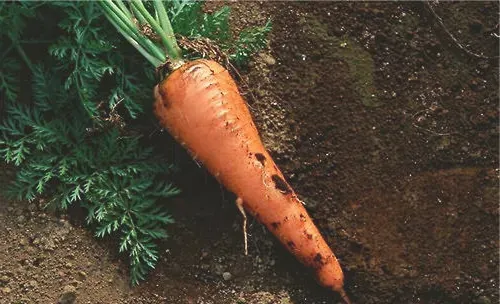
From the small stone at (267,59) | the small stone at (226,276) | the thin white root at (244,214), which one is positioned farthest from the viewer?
the small stone at (267,59)

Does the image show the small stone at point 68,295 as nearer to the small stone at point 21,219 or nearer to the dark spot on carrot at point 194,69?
the small stone at point 21,219

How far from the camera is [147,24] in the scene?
2471 mm

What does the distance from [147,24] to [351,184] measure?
883 millimetres

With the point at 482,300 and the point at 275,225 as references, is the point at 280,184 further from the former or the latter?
the point at 482,300

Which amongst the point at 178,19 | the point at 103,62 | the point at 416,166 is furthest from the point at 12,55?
the point at 416,166

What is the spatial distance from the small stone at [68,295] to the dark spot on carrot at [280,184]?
77 cm

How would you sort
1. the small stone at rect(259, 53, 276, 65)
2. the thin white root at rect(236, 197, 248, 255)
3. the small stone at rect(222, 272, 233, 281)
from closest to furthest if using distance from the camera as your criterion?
the thin white root at rect(236, 197, 248, 255), the small stone at rect(222, 272, 233, 281), the small stone at rect(259, 53, 276, 65)

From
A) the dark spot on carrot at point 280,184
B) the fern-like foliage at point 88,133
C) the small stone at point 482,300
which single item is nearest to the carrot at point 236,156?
the dark spot on carrot at point 280,184

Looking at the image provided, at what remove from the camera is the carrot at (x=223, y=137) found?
247 centimetres

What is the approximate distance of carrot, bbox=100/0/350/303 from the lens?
2.47m

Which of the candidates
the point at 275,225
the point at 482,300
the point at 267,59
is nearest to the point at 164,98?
the point at 267,59

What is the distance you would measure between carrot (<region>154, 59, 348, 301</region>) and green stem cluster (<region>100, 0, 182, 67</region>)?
8 cm

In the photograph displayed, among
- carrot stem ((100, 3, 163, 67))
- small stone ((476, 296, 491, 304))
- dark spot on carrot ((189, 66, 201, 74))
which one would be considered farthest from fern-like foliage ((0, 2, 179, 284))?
small stone ((476, 296, 491, 304))

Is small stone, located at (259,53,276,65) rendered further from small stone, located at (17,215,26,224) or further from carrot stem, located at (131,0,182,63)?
small stone, located at (17,215,26,224)
